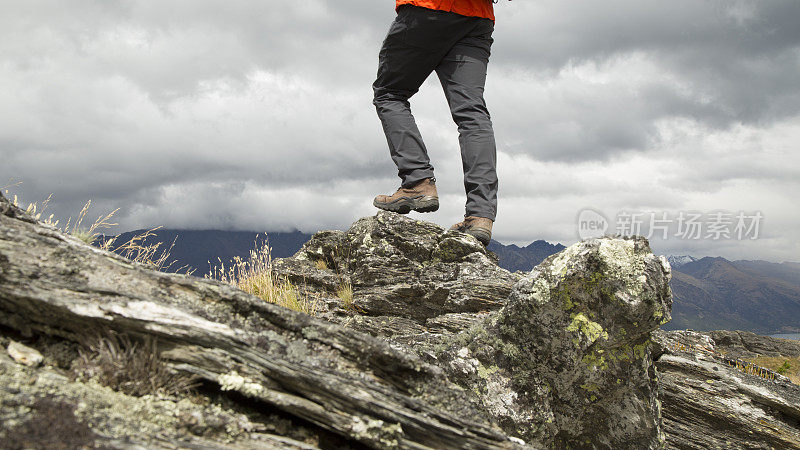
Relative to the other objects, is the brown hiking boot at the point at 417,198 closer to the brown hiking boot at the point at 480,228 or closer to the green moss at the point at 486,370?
the brown hiking boot at the point at 480,228

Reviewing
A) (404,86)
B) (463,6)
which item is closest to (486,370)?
(404,86)

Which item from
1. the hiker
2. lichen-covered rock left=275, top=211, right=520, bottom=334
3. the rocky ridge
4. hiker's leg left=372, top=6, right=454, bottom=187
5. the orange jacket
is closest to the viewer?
the rocky ridge

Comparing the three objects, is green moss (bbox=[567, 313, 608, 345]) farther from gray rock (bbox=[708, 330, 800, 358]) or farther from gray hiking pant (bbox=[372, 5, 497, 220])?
gray rock (bbox=[708, 330, 800, 358])

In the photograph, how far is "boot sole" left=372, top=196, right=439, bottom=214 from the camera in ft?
25.8

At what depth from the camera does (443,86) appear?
7.95m

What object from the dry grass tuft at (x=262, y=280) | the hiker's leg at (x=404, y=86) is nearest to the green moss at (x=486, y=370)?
the dry grass tuft at (x=262, y=280)

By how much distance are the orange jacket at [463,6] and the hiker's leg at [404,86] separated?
1.07ft

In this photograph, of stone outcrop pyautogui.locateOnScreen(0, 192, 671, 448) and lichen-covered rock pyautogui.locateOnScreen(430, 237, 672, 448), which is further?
lichen-covered rock pyautogui.locateOnScreen(430, 237, 672, 448)

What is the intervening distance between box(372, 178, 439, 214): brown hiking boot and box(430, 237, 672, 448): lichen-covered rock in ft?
11.3

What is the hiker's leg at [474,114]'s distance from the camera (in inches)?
295

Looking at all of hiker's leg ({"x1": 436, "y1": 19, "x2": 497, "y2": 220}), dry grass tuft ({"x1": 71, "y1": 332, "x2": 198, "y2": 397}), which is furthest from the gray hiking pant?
dry grass tuft ({"x1": 71, "y1": 332, "x2": 198, "y2": 397})

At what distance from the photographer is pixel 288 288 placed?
24.3 ft

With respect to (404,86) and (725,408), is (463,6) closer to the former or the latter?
(404,86)

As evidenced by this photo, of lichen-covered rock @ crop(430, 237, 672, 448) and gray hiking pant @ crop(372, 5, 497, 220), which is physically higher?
gray hiking pant @ crop(372, 5, 497, 220)
